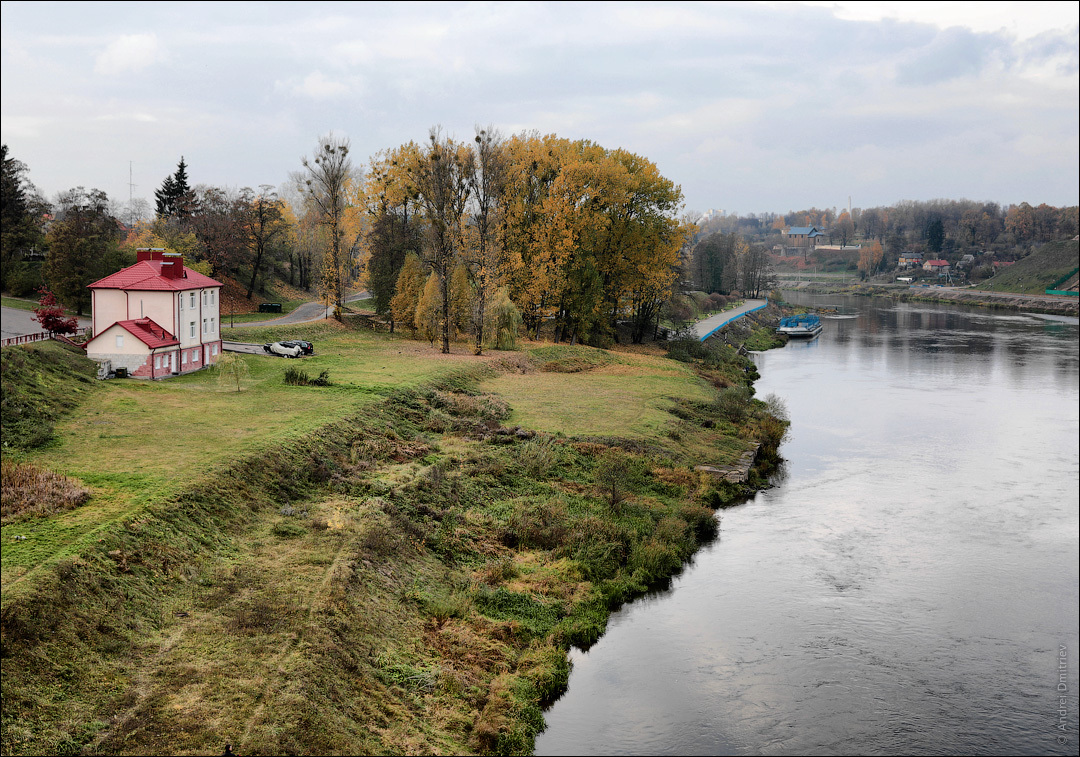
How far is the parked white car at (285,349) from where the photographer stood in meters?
42.2

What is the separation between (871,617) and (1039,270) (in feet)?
454

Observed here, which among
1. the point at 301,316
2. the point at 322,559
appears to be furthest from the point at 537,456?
the point at 301,316

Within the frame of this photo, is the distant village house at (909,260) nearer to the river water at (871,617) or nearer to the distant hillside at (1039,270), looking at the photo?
the distant hillside at (1039,270)

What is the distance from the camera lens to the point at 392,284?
55719 millimetres

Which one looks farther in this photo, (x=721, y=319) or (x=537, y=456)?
(x=721, y=319)

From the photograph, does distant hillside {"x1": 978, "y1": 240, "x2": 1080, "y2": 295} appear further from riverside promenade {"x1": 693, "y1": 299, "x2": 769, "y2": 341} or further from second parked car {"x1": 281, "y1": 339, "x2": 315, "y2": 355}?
second parked car {"x1": 281, "y1": 339, "x2": 315, "y2": 355}

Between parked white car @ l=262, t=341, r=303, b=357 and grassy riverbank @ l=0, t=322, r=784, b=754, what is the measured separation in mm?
7917

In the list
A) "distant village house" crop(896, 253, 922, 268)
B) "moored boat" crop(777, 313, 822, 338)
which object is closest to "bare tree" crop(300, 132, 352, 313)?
"moored boat" crop(777, 313, 822, 338)

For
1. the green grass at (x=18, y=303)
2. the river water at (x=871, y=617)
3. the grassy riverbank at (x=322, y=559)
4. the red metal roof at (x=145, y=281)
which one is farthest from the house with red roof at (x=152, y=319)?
the river water at (x=871, y=617)

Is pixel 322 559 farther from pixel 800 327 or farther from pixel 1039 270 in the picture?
pixel 1039 270

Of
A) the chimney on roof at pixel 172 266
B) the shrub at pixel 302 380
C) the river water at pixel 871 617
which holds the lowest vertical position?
the river water at pixel 871 617

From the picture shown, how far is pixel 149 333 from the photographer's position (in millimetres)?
31891

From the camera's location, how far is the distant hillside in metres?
128

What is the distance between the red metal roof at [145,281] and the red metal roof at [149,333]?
151cm
